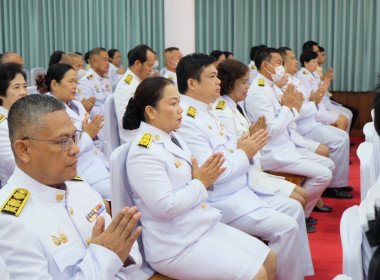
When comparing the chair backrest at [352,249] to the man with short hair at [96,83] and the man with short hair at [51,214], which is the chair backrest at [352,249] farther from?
the man with short hair at [96,83]

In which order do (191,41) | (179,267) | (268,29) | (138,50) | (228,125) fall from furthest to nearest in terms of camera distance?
(268,29)
(191,41)
(138,50)
(228,125)
(179,267)

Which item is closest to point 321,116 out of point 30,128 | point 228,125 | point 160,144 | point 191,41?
point 191,41

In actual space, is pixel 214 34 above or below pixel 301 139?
above

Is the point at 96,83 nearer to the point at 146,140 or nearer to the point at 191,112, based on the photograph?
the point at 191,112

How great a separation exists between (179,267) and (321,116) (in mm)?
4054

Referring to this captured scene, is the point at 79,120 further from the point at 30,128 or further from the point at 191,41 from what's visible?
the point at 191,41

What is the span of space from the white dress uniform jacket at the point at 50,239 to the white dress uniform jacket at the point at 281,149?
8.04 feet

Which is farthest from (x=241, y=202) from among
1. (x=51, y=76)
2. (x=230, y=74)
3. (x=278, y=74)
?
(x=278, y=74)

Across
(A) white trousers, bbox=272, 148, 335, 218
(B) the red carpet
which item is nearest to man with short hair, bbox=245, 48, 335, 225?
(A) white trousers, bbox=272, 148, 335, 218

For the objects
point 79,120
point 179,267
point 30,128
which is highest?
point 30,128

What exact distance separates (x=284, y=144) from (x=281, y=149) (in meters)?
0.09

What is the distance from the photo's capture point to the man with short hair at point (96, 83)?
5.92 m

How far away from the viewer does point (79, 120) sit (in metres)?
3.85

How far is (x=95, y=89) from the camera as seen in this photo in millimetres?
6109
